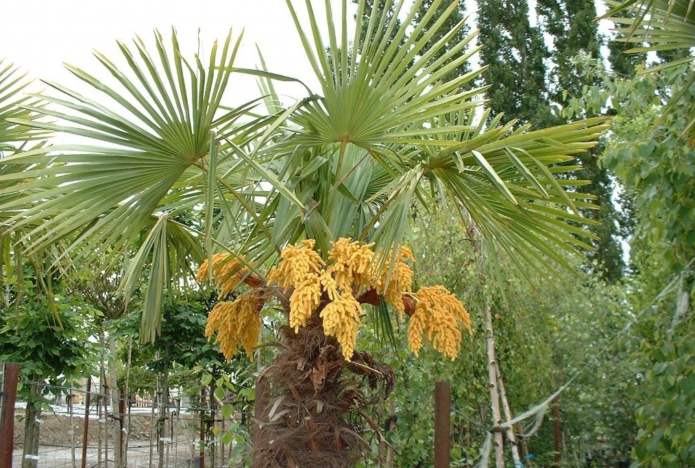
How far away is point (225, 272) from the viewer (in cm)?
311

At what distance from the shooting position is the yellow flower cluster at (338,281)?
2621 millimetres

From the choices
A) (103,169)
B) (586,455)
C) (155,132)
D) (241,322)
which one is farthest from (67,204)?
(586,455)

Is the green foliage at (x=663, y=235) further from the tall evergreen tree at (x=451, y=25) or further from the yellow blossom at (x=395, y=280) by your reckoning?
the tall evergreen tree at (x=451, y=25)

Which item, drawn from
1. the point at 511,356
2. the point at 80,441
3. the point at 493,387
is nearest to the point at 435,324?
the point at 493,387

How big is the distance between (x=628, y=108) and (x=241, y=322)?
313cm

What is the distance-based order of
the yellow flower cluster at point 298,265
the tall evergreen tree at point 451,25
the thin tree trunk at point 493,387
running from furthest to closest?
the tall evergreen tree at point 451,25
the thin tree trunk at point 493,387
the yellow flower cluster at point 298,265

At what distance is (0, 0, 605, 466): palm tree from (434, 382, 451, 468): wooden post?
30cm

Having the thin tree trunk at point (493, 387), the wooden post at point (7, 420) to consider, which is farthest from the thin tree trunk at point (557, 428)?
the wooden post at point (7, 420)

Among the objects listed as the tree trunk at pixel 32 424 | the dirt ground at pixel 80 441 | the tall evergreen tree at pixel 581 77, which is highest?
the tall evergreen tree at pixel 581 77

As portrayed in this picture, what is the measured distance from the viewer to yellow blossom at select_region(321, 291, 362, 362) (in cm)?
258

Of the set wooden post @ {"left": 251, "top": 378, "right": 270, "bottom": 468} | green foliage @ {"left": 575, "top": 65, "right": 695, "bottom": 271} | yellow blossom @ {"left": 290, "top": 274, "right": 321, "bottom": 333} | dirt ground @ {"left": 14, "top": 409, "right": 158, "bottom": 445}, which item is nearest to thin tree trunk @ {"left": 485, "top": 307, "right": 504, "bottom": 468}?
green foliage @ {"left": 575, "top": 65, "right": 695, "bottom": 271}

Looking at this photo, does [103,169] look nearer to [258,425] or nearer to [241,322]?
[241,322]

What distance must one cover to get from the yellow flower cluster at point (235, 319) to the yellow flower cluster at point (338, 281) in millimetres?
252

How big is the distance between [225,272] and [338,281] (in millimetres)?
610
